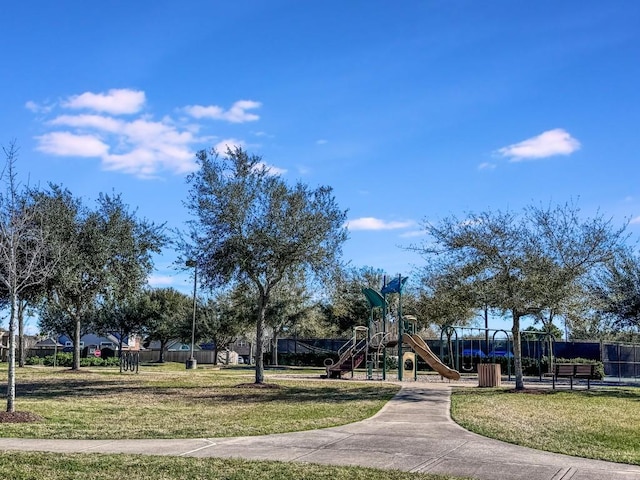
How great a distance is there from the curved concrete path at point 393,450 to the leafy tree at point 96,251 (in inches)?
734

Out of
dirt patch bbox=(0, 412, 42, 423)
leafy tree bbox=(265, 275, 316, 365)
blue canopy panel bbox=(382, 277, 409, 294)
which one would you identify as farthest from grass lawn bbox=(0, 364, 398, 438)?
leafy tree bbox=(265, 275, 316, 365)

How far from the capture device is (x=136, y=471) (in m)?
8.41

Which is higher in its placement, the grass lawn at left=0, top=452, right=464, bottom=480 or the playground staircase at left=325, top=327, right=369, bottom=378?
the grass lawn at left=0, top=452, right=464, bottom=480

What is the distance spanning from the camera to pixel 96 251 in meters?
29.7

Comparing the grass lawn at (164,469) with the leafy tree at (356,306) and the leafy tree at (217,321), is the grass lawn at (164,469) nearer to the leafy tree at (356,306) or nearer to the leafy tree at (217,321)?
the leafy tree at (356,306)

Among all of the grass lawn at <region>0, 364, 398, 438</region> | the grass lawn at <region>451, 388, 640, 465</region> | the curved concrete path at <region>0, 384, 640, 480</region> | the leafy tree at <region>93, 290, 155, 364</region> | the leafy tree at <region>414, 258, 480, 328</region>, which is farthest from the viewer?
the leafy tree at <region>93, 290, 155, 364</region>

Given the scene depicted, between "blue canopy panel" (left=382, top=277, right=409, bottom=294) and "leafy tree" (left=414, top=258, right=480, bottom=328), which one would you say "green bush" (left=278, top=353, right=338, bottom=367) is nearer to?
"blue canopy panel" (left=382, top=277, right=409, bottom=294)

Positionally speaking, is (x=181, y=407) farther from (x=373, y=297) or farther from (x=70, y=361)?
(x=70, y=361)

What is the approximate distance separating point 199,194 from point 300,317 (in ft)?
98.4

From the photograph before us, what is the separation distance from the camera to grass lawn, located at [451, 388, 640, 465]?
1109 cm

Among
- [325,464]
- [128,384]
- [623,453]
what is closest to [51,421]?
[325,464]

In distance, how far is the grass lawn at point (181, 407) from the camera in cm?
1237

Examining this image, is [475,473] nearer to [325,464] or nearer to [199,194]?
[325,464]

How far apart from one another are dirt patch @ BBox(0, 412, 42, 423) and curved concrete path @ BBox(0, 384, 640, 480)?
253 centimetres
